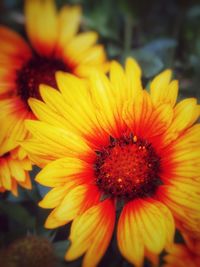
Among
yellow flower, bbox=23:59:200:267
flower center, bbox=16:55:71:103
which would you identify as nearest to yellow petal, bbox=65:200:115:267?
yellow flower, bbox=23:59:200:267

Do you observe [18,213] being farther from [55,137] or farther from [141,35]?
[141,35]

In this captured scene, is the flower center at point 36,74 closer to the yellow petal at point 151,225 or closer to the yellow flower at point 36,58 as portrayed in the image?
the yellow flower at point 36,58

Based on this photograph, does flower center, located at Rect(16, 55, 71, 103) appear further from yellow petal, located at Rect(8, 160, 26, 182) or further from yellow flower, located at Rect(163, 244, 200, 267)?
yellow flower, located at Rect(163, 244, 200, 267)

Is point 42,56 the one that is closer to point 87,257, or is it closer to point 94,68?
point 94,68

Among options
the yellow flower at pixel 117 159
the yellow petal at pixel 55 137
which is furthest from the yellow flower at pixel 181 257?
the yellow petal at pixel 55 137

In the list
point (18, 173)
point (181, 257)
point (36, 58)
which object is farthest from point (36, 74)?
point (181, 257)

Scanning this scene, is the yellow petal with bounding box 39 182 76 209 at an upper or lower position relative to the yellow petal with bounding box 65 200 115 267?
upper
